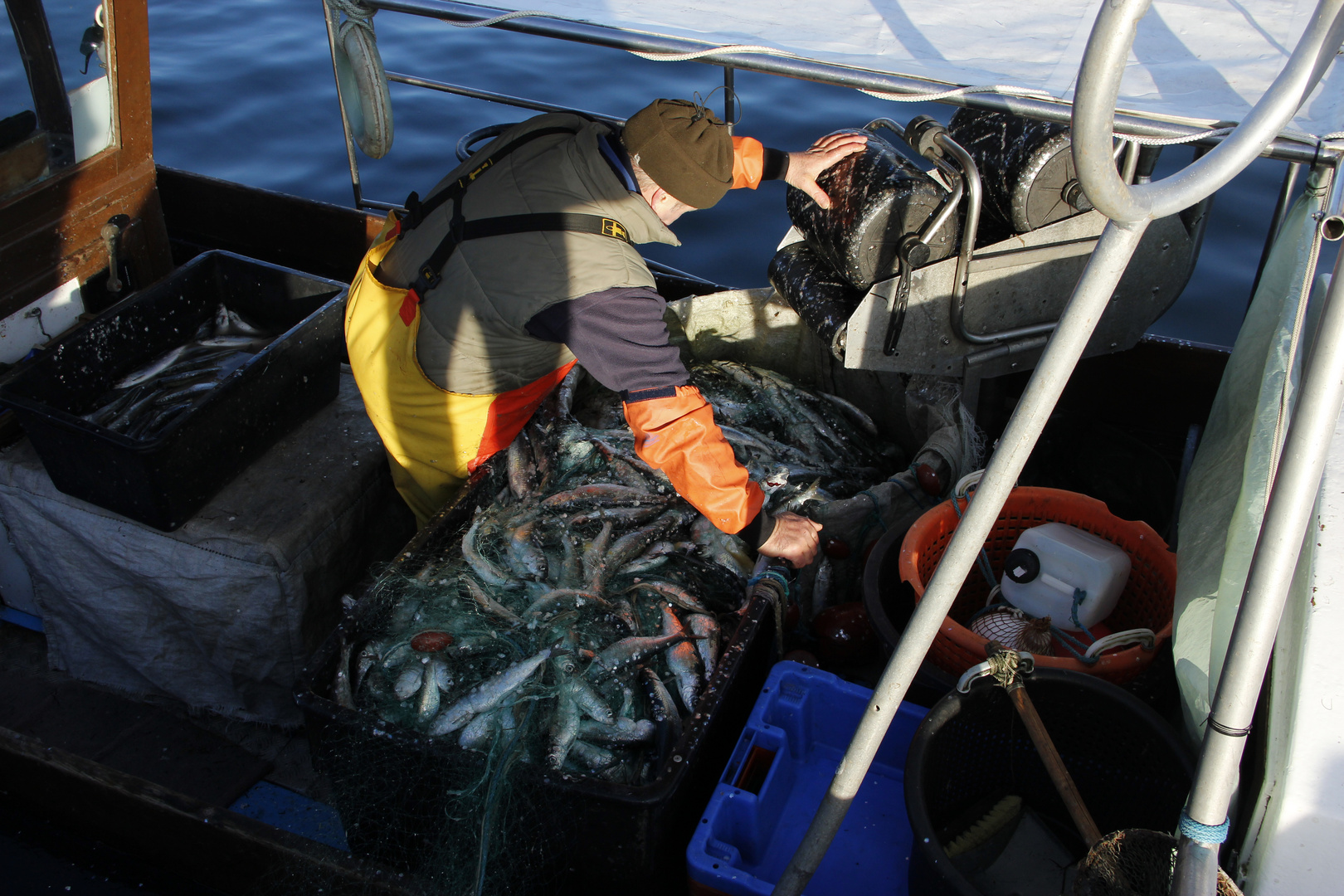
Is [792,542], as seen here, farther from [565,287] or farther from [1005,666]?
[565,287]

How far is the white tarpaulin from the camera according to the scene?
9.02 ft

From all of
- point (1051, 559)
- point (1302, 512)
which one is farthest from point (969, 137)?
point (1302, 512)

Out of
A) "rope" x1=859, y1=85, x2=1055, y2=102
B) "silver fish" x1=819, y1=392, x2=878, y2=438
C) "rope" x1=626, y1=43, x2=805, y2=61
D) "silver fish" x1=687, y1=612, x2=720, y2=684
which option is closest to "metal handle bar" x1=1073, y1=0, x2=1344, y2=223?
"rope" x1=859, y1=85, x2=1055, y2=102

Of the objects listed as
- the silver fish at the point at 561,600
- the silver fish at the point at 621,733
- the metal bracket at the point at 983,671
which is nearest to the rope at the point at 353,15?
the silver fish at the point at 561,600

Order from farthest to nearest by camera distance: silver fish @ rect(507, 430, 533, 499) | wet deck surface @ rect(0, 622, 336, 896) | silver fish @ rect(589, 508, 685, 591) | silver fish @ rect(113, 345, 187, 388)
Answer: silver fish @ rect(113, 345, 187, 388) < silver fish @ rect(507, 430, 533, 499) < silver fish @ rect(589, 508, 685, 591) < wet deck surface @ rect(0, 622, 336, 896)

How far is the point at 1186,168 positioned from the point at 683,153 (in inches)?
67.5

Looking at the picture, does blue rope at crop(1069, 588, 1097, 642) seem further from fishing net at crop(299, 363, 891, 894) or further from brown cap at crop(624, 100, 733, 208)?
brown cap at crop(624, 100, 733, 208)

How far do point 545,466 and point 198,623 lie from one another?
4.81 feet

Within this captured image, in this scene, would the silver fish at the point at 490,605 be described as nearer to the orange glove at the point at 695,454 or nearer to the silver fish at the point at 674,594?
the silver fish at the point at 674,594

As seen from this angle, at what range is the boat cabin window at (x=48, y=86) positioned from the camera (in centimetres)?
396

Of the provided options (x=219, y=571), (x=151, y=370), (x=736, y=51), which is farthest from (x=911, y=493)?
(x=151, y=370)

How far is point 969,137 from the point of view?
352cm

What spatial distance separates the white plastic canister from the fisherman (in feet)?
2.10

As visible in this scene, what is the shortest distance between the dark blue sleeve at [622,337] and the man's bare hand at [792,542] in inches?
23.4
